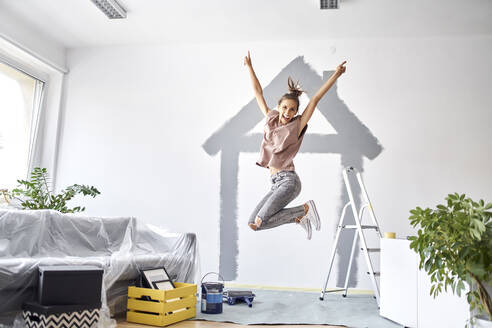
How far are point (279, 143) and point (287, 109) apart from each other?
0.84 ft

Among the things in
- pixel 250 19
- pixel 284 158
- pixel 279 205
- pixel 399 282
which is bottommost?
pixel 399 282

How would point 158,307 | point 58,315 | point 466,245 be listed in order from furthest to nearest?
point 158,307 < point 58,315 < point 466,245

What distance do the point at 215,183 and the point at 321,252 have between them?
130cm

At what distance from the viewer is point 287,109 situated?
3039 mm

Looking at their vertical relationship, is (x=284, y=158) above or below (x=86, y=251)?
above

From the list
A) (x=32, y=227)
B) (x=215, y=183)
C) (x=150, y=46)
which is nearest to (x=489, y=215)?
(x=32, y=227)

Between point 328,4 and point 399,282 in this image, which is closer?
point 399,282

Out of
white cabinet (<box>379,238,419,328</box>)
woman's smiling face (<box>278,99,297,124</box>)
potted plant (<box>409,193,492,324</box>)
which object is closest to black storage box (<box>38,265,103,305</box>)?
woman's smiling face (<box>278,99,297,124</box>)

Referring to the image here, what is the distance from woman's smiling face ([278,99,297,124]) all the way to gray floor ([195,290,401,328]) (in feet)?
4.57

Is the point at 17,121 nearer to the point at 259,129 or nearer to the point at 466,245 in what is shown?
the point at 259,129

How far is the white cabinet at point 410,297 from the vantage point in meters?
2.46

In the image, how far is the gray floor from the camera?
2.85 meters

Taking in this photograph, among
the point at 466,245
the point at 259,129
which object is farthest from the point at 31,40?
the point at 466,245

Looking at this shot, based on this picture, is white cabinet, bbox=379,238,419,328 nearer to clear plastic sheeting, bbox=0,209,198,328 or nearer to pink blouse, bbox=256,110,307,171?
pink blouse, bbox=256,110,307,171
